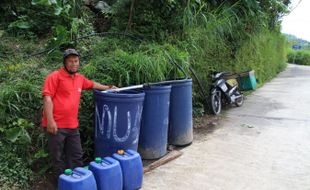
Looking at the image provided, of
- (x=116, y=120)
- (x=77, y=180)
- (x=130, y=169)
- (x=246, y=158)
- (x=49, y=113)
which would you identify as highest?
(x=49, y=113)

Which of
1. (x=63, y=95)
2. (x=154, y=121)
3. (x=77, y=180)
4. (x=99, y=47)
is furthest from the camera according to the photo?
(x=99, y=47)

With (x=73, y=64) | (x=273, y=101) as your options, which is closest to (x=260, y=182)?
(x=73, y=64)

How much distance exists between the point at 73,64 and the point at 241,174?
2616 mm

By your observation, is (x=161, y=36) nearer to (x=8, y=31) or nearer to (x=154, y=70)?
(x=154, y=70)

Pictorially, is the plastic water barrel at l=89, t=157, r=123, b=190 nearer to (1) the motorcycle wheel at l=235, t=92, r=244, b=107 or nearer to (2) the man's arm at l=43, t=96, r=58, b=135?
(2) the man's arm at l=43, t=96, r=58, b=135

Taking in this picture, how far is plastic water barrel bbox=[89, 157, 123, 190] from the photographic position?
3.89 meters

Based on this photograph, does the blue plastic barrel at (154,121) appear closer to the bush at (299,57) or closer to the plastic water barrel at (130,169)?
the plastic water barrel at (130,169)

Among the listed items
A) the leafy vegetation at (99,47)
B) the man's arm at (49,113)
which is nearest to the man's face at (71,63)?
the man's arm at (49,113)

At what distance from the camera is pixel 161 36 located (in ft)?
24.0

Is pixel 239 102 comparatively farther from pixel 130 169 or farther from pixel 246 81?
pixel 130 169

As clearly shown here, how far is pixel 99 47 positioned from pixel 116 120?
2.72 m

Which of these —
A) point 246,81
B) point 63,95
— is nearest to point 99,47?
point 63,95

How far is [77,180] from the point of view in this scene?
3568mm

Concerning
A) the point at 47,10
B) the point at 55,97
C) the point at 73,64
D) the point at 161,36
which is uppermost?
the point at 47,10
